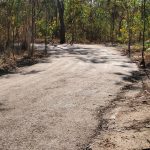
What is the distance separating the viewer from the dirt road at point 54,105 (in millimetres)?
8453

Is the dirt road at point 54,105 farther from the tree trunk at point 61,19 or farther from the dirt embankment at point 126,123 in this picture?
the tree trunk at point 61,19

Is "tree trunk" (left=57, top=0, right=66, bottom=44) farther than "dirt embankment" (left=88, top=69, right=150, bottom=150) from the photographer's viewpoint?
Yes

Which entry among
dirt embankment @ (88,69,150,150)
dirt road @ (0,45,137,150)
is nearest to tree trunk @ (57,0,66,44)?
dirt road @ (0,45,137,150)

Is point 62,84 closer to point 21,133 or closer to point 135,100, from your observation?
point 135,100

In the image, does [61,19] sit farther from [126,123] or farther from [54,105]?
[126,123]

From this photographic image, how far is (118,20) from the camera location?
187ft

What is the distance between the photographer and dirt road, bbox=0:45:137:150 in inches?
333

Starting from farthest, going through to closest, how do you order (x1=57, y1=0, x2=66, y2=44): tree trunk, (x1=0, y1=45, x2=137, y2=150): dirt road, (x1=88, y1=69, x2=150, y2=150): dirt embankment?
(x1=57, y1=0, x2=66, y2=44): tree trunk
(x1=0, y1=45, x2=137, y2=150): dirt road
(x1=88, y1=69, x2=150, y2=150): dirt embankment

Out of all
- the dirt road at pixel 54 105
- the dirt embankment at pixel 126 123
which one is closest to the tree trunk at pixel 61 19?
the dirt road at pixel 54 105

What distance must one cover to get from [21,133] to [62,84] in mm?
6795

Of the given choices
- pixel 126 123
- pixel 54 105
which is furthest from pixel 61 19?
pixel 126 123

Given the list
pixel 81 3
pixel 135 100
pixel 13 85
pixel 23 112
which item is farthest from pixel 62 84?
pixel 81 3

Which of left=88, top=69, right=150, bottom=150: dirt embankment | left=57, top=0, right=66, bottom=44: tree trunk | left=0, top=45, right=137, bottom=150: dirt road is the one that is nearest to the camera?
left=88, top=69, right=150, bottom=150: dirt embankment

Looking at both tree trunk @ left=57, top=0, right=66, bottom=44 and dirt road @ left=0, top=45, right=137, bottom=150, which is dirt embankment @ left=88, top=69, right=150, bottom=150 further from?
tree trunk @ left=57, top=0, right=66, bottom=44
